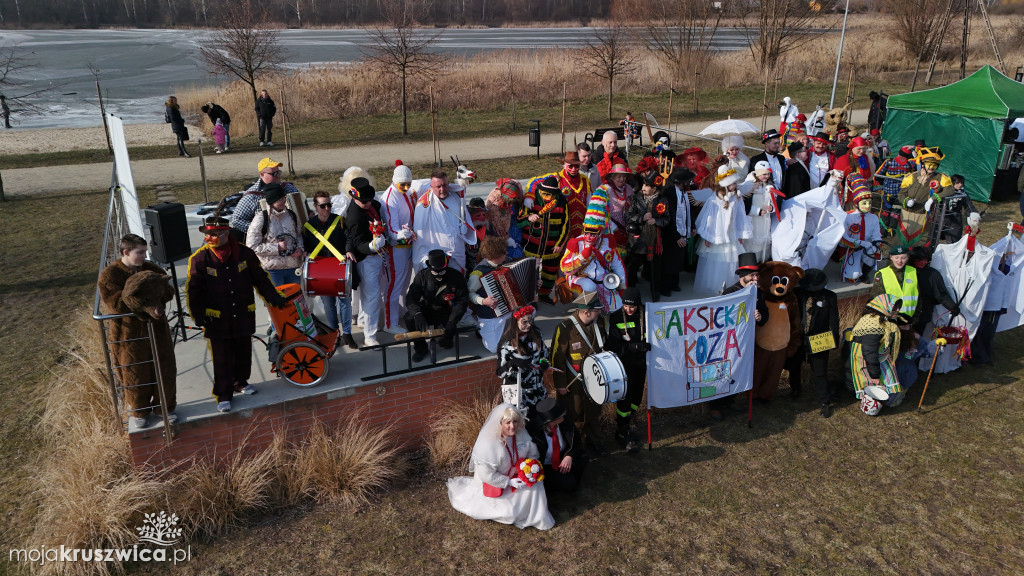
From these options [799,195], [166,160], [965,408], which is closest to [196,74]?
[166,160]

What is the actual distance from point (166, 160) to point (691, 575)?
58.8ft

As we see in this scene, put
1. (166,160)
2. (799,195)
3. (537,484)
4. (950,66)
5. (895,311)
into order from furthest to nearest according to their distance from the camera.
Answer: (950,66)
(166,160)
(799,195)
(895,311)
(537,484)

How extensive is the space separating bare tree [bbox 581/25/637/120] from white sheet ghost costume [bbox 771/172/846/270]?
1522cm

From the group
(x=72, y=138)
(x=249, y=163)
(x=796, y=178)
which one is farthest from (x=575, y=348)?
(x=72, y=138)

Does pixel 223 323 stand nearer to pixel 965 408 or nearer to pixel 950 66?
pixel 965 408

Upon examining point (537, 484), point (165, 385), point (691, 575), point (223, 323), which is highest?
point (223, 323)

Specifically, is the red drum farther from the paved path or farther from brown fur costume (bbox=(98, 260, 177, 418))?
the paved path

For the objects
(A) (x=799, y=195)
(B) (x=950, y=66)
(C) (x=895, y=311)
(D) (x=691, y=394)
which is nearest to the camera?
(D) (x=691, y=394)

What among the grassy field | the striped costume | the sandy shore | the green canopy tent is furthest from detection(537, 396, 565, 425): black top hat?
the sandy shore

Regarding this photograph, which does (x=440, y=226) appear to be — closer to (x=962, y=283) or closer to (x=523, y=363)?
(x=523, y=363)

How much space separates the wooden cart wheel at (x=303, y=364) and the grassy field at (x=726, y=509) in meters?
1.11

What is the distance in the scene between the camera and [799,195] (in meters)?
9.55

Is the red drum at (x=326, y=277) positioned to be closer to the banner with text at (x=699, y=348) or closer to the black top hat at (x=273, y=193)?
the black top hat at (x=273, y=193)

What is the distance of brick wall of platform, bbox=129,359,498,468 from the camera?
6145mm
